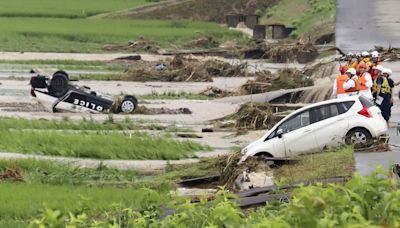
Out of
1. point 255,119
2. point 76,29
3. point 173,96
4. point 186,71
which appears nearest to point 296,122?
point 255,119

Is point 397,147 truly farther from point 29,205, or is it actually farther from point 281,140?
point 29,205

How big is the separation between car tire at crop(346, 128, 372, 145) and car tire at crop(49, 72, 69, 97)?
49.4 ft

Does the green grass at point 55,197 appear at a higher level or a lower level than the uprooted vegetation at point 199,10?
lower

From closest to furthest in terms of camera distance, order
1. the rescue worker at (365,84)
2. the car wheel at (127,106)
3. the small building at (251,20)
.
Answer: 1. the rescue worker at (365,84)
2. the car wheel at (127,106)
3. the small building at (251,20)

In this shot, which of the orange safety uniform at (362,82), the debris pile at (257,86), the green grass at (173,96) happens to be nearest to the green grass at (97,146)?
the orange safety uniform at (362,82)

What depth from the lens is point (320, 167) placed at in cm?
1972

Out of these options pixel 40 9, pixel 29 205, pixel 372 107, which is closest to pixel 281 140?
pixel 372 107

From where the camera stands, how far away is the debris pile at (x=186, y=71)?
49375mm

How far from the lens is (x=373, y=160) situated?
20.0 m

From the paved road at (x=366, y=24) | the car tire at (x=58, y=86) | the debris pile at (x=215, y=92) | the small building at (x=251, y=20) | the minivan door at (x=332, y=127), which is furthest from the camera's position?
the small building at (x=251, y=20)

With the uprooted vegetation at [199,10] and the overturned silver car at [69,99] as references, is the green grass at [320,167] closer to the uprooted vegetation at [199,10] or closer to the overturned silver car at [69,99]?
the overturned silver car at [69,99]

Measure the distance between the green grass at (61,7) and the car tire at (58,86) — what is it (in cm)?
4424

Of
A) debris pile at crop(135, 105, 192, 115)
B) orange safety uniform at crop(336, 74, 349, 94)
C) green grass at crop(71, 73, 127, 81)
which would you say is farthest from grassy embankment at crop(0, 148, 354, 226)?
green grass at crop(71, 73, 127, 81)

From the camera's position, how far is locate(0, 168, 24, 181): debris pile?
68.2 ft
